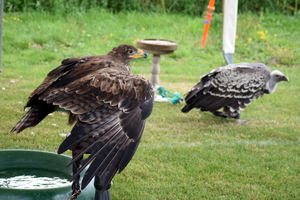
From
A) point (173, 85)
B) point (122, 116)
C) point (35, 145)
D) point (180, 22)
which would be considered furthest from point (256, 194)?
point (180, 22)

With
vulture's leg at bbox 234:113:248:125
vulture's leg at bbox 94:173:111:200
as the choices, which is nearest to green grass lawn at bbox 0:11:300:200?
vulture's leg at bbox 234:113:248:125

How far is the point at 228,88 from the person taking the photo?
7145mm

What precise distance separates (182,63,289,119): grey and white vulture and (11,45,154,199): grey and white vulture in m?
3.02

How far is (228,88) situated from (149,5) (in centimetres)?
793

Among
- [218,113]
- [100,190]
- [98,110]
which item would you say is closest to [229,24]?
[218,113]

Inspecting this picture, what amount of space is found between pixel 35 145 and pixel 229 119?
316cm

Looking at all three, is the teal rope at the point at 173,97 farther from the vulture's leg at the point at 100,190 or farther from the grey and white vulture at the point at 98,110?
the vulture's leg at the point at 100,190

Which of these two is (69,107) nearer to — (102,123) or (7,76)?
(102,123)

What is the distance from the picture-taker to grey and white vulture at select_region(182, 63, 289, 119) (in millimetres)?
7113

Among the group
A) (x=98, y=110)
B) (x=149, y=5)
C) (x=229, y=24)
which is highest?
(x=98, y=110)

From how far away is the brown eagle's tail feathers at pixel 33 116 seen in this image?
3885mm

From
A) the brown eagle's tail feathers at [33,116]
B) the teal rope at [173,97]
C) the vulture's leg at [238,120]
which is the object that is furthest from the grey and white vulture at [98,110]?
the teal rope at [173,97]

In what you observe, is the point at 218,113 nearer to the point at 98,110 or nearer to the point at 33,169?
the point at 33,169

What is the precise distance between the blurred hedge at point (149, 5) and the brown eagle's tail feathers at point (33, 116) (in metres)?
9.74
